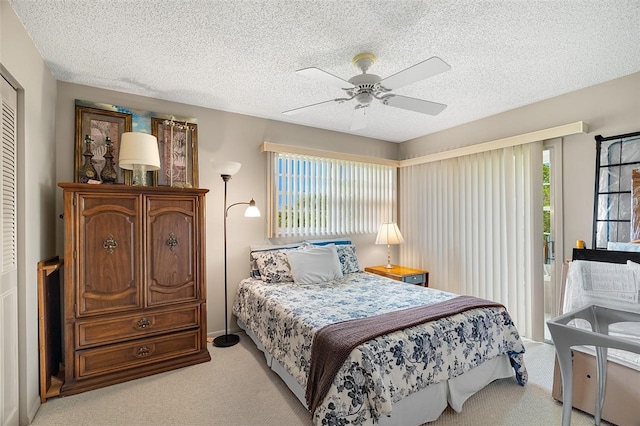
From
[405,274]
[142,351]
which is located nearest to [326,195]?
[405,274]

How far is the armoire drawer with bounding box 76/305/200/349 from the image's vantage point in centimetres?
232

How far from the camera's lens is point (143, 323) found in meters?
2.54

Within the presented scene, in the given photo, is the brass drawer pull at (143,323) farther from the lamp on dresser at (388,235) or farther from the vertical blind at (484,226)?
the vertical blind at (484,226)

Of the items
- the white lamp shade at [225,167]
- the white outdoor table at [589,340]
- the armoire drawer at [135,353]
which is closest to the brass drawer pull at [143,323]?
the armoire drawer at [135,353]

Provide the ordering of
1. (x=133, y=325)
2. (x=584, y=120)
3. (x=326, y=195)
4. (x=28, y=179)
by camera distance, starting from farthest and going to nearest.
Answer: (x=326, y=195), (x=584, y=120), (x=133, y=325), (x=28, y=179)

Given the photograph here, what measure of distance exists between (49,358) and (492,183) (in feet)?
14.9

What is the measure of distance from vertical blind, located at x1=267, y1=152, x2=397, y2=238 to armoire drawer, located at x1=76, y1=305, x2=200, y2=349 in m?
1.34

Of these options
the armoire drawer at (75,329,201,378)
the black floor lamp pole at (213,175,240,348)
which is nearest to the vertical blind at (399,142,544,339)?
the black floor lamp pole at (213,175,240,348)

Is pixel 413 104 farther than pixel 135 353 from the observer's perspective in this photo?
No

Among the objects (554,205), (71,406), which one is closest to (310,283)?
(71,406)

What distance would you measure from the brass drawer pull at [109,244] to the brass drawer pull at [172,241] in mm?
394

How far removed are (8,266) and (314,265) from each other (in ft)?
7.70

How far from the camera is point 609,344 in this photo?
50.4 inches

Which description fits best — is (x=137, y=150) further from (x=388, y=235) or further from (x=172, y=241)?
(x=388, y=235)
